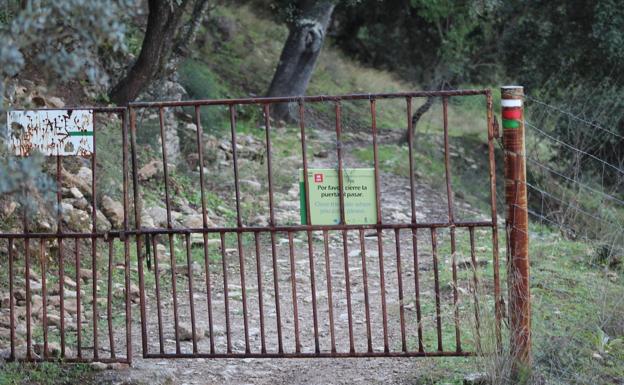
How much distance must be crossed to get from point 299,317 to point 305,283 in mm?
1256

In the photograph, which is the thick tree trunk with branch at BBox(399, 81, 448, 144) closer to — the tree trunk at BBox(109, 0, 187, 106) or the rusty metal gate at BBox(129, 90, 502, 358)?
the rusty metal gate at BBox(129, 90, 502, 358)

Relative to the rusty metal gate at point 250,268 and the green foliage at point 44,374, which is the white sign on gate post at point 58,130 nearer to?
the rusty metal gate at point 250,268

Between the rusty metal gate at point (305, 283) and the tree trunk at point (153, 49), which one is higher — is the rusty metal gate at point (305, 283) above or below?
below

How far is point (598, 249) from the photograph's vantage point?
25.3 feet

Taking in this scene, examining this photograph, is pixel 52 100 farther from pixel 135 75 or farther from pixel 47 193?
pixel 47 193

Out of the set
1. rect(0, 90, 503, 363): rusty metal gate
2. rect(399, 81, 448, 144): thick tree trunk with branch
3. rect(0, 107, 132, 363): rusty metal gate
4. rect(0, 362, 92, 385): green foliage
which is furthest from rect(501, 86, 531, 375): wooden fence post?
rect(399, 81, 448, 144): thick tree trunk with branch

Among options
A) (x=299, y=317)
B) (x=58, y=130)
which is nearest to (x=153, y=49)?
(x=299, y=317)

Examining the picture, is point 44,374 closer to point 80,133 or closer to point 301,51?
point 80,133

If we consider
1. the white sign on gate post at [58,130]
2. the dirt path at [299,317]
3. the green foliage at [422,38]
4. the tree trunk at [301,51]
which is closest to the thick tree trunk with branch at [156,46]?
the dirt path at [299,317]

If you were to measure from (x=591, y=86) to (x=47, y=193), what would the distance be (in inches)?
543

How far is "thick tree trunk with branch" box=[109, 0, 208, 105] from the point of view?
11023 millimetres

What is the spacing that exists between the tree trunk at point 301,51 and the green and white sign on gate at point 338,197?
11411 mm

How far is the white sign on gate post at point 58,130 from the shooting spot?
5.78m

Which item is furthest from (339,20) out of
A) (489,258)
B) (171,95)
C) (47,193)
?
(47,193)
